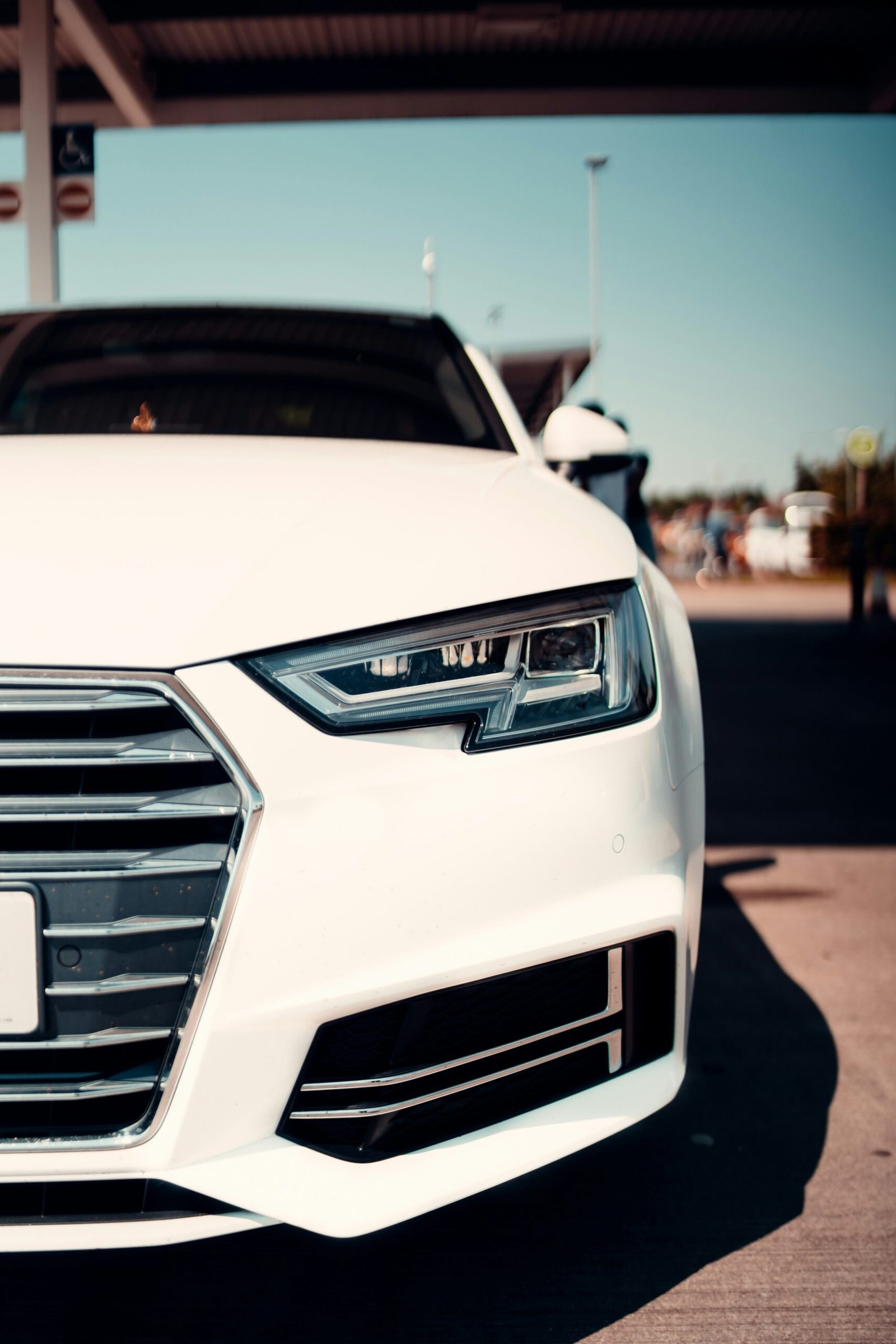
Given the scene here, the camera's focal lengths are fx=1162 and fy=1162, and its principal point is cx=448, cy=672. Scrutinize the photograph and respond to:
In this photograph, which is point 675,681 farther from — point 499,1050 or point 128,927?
point 128,927

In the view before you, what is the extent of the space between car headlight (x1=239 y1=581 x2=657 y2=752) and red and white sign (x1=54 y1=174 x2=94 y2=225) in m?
6.56

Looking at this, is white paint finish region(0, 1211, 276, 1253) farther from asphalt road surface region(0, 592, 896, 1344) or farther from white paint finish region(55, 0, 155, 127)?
white paint finish region(55, 0, 155, 127)

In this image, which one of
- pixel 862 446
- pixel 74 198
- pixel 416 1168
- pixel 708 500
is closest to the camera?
pixel 416 1168

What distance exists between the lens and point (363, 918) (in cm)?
121

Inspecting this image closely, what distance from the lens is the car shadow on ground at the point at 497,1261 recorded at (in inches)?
58.3

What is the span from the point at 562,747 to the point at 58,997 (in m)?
0.60

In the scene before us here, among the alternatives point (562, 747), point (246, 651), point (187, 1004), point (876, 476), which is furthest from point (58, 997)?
point (876, 476)

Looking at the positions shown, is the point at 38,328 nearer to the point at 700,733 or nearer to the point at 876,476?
the point at 700,733

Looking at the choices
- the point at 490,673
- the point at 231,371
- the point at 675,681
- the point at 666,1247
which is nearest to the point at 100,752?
the point at 490,673

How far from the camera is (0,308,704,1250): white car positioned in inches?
46.8

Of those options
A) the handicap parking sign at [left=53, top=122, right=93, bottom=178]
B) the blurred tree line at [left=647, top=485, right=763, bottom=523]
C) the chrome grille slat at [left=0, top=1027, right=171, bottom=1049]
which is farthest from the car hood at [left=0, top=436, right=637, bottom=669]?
the blurred tree line at [left=647, top=485, right=763, bottom=523]

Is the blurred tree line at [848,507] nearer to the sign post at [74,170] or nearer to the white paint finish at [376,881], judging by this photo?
the sign post at [74,170]

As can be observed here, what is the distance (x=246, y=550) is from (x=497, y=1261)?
3.43ft

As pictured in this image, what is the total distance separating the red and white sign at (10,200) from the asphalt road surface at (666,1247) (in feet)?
20.5
